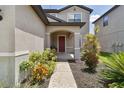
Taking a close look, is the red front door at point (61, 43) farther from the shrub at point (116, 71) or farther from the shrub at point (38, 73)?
the shrub at point (116, 71)

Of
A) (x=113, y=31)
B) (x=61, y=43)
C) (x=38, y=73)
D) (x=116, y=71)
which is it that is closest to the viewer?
(x=116, y=71)

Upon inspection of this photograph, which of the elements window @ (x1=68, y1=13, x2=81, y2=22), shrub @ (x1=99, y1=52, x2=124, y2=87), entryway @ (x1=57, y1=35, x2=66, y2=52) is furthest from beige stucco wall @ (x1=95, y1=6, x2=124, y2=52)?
shrub @ (x1=99, y1=52, x2=124, y2=87)

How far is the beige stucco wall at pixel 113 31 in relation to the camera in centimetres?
2217

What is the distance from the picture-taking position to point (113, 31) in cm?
2508

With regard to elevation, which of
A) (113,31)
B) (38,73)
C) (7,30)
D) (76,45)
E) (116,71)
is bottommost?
(38,73)

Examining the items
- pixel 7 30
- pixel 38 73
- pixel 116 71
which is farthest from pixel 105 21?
pixel 7 30

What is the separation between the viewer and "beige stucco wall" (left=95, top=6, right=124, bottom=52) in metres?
22.2

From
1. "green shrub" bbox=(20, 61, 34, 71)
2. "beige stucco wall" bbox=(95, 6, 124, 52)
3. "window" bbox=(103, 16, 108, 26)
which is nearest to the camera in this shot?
"green shrub" bbox=(20, 61, 34, 71)

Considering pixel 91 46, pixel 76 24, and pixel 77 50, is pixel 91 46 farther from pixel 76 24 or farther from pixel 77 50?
pixel 76 24

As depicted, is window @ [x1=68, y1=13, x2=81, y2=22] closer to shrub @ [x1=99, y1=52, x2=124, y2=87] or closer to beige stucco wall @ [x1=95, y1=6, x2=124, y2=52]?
beige stucco wall @ [x1=95, y1=6, x2=124, y2=52]

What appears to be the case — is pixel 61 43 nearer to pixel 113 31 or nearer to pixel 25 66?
pixel 113 31
